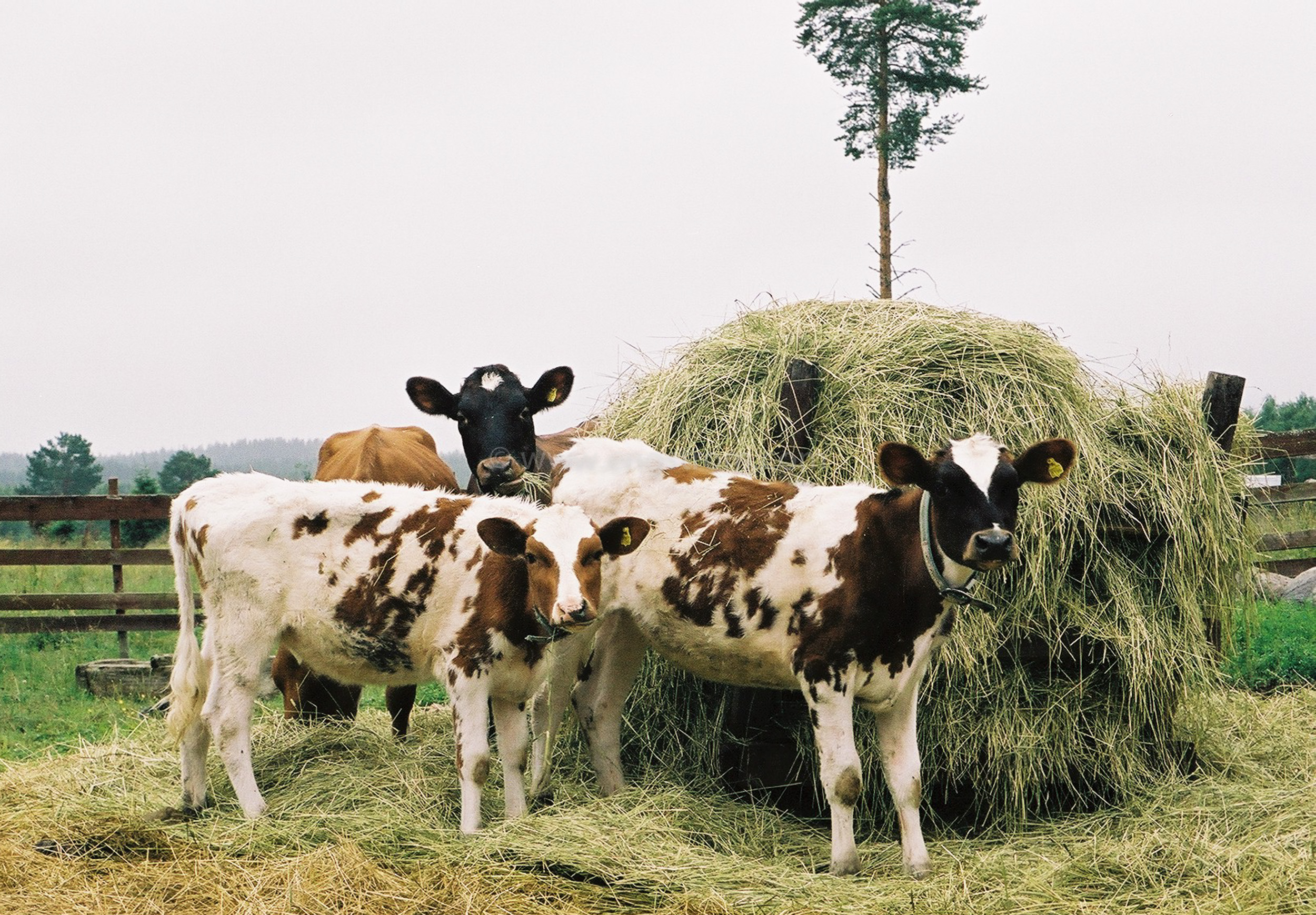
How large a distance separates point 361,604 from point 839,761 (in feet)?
8.14

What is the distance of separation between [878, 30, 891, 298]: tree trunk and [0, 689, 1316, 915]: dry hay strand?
9056 millimetres

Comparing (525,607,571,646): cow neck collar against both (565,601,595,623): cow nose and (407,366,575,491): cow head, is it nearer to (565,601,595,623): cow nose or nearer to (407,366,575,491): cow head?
(565,601,595,623): cow nose

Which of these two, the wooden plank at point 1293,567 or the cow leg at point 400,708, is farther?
the wooden plank at point 1293,567

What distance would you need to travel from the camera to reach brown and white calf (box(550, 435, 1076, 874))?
17.4 ft

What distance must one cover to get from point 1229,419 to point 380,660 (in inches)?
210

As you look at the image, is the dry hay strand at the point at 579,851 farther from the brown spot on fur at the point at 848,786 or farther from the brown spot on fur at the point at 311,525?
the brown spot on fur at the point at 311,525

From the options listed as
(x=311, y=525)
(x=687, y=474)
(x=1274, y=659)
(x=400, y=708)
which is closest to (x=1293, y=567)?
(x=1274, y=659)

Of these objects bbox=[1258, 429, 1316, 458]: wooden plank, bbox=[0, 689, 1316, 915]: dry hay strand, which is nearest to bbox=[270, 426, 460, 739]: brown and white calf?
bbox=[0, 689, 1316, 915]: dry hay strand

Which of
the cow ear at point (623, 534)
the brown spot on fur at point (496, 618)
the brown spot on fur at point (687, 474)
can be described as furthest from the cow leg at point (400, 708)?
the cow ear at point (623, 534)

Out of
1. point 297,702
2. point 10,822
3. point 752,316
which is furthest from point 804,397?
point 10,822

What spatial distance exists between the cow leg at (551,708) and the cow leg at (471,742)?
60cm

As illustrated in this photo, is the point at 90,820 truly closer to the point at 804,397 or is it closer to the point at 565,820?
the point at 565,820

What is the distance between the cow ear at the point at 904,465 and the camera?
207 inches

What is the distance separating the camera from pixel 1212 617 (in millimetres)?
7082
